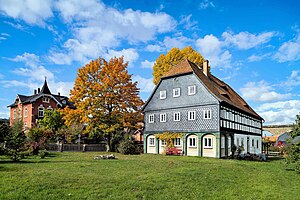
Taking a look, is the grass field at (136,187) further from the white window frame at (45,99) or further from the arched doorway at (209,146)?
the white window frame at (45,99)

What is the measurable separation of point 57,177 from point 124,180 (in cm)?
272

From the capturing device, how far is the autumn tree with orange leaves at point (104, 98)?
32.3 metres

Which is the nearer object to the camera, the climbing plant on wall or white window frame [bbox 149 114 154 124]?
the climbing plant on wall

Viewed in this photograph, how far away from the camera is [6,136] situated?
16938mm

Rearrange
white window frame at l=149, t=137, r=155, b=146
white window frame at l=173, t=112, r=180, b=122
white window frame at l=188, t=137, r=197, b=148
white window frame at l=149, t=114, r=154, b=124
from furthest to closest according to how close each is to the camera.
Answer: white window frame at l=149, t=114, r=154, b=124, white window frame at l=149, t=137, r=155, b=146, white window frame at l=173, t=112, r=180, b=122, white window frame at l=188, t=137, r=197, b=148

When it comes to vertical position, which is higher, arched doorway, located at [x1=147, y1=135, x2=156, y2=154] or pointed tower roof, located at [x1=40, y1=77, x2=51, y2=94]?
pointed tower roof, located at [x1=40, y1=77, x2=51, y2=94]

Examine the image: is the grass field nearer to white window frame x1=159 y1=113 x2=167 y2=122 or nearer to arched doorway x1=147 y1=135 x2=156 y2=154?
white window frame x1=159 y1=113 x2=167 y2=122

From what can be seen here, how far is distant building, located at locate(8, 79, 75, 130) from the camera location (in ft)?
165

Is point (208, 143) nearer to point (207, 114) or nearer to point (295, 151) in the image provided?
point (207, 114)

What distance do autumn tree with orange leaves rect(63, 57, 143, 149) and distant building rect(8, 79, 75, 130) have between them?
2053 centimetres

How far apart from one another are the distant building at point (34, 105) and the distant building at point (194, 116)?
26822 millimetres

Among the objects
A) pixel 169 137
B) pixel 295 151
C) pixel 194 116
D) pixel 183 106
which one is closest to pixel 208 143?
pixel 194 116

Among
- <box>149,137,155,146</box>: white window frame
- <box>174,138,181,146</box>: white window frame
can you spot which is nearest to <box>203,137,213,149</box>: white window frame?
<box>174,138,181,146</box>: white window frame

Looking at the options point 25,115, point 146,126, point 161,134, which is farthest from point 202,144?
point 25,115
